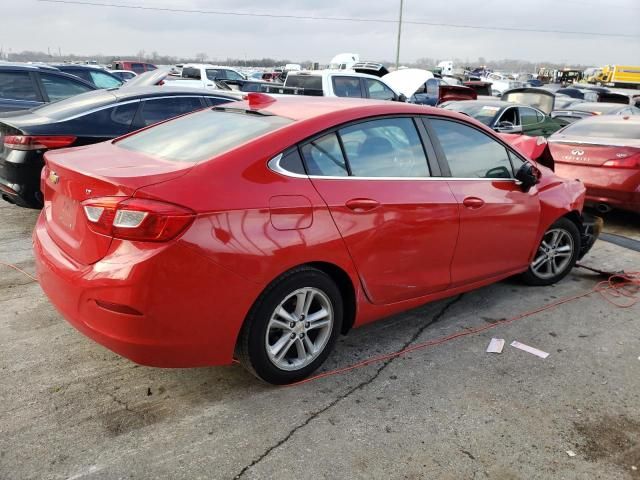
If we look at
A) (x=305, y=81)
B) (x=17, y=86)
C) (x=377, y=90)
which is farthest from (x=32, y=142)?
(x=377, y=90)

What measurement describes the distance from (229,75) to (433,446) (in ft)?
58.9

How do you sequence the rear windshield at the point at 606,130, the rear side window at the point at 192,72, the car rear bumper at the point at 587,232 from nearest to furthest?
the car rear bumper at the point at 587,232 < the rear windshield at the point at 606,130 < the rear side window at the point at 192,72

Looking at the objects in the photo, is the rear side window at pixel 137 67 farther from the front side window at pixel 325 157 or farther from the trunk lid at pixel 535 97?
the front side window at pixel 325 157

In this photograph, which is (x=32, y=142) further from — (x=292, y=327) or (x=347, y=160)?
(x=292, y=327)

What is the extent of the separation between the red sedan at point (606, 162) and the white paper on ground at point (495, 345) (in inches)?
152

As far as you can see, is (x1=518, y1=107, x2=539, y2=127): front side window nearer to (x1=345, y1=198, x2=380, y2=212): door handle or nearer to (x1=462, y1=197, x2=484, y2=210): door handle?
(x1=462, y1=197, x2=484, y2=210): door handle

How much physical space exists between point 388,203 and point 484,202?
3.15 feet

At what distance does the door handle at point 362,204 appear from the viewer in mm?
3073

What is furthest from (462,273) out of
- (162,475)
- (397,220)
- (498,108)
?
(498,108)

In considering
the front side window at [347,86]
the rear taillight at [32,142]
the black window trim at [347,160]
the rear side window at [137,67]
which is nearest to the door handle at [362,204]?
the black window trim at [347,160]

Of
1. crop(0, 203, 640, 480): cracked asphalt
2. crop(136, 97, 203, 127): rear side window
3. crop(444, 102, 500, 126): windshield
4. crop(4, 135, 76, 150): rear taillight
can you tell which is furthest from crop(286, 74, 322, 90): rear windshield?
crop(0, 203, 640, 480): cracked asphalt

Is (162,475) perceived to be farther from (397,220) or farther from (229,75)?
(229,75)

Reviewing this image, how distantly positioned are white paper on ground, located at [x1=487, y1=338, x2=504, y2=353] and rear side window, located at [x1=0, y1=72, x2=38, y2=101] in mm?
8086

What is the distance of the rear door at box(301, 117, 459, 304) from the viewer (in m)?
3.07
